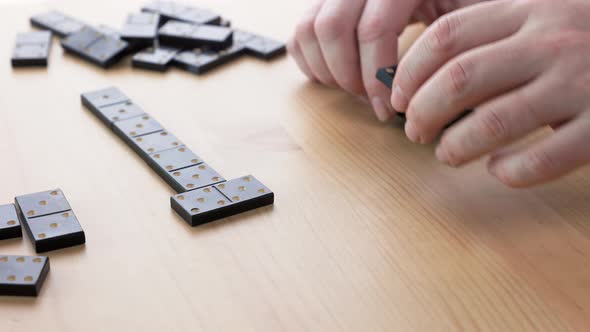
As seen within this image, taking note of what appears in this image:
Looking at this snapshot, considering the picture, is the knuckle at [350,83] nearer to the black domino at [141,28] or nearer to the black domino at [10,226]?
the black domino at [141,28]

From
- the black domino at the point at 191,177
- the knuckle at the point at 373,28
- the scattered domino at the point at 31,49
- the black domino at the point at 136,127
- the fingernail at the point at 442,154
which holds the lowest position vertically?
the fingernail at the point at 442,154

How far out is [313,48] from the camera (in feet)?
3.27

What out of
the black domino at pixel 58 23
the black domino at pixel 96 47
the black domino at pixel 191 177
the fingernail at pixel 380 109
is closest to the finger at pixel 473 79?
the fingernail at pixel 380 109

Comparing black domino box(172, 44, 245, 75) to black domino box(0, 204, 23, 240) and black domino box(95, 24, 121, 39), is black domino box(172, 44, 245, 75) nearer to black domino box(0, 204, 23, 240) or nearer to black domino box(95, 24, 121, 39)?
black domino box(95, 24, 121, 39)

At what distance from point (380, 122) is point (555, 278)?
1.14 feet

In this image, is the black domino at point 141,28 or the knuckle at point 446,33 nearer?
the knuckle at point 446,33

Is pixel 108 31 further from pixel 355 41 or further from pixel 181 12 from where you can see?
pixel 355 41

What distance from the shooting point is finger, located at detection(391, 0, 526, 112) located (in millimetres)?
747

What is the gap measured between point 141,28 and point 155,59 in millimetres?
112

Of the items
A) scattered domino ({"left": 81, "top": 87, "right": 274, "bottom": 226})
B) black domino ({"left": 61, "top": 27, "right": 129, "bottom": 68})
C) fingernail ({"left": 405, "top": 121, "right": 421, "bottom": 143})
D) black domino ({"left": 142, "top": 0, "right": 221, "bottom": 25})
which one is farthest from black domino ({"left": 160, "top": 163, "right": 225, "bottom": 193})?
black domino ({"left": 142, "top": 0, "right": 221, "bottom": 25})

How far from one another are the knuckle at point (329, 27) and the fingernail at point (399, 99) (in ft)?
0.57

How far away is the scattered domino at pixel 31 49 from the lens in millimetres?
1055

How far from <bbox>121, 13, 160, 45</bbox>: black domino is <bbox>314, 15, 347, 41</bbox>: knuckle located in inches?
11.4

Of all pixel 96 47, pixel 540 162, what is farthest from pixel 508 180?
pixel 96 47
